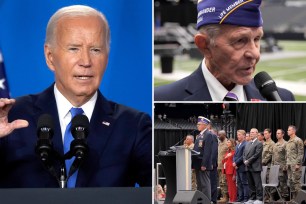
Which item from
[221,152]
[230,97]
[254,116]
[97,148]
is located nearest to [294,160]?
[254,116]

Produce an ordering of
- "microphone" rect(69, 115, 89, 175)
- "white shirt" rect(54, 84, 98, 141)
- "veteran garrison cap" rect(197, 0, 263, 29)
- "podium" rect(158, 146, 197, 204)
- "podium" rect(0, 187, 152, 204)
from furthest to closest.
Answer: "white shirt" rect(54, 84, 98, 141) → "veteran garrison cap" rect(197, 0, 263, 29) → "podium" rect(158, 146, 197, 204) → "podium" rect(0, 187, 152, 204) → "microphone" rect(69, 115, 89, 175)

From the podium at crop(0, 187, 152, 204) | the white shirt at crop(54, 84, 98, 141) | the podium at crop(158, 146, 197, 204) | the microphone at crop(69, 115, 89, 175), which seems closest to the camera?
the microphone at crop(69, 115, 89, 175)

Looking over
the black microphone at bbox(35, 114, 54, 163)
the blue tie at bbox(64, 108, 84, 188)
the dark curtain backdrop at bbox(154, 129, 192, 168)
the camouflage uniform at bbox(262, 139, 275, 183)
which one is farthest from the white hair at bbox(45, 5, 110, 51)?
the camouflage uniform at bbox(262, 139, 275, 183)

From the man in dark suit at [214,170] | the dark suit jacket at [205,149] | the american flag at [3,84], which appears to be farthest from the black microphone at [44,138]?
the man in dark suit at [214,170]

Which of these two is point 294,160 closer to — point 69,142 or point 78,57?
point 69,142

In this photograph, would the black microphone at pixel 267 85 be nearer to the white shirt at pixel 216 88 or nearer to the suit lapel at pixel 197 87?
the white shirt at pixel 216 88

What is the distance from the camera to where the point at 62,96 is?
7.25 metres

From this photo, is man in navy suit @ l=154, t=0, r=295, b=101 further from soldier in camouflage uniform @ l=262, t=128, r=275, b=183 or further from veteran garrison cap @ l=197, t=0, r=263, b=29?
soldier in camouflage uniform @ l=262, t=128, r=275, b=183

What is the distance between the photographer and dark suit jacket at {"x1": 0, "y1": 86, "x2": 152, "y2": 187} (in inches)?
279

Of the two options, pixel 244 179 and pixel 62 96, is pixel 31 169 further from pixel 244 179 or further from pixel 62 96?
pixel 244 179

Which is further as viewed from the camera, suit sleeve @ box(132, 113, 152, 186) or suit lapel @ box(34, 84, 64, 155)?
suit sleeve @ box(132, 113, 152, 186)

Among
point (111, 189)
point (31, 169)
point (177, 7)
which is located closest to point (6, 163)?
point (31, 169)

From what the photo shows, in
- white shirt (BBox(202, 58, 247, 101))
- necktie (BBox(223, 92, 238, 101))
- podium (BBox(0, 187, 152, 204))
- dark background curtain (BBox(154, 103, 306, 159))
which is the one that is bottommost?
podium (BBox(0, 187, 152, 204))

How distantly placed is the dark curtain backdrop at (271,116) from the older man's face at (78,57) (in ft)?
5.33
